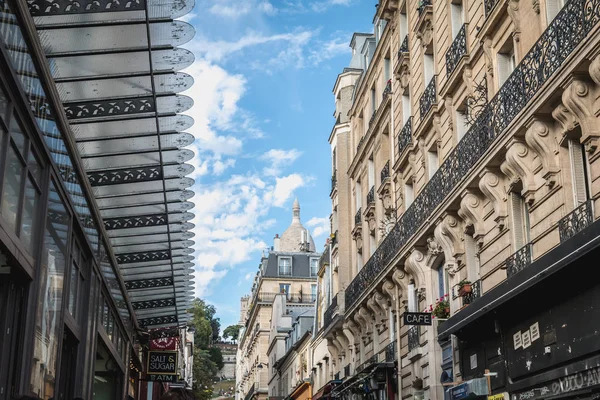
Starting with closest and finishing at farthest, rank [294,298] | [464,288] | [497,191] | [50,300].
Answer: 1. [50,300]
2. [497,191]
3. [464,288]
4. [294,298]

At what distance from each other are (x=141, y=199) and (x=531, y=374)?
832cm

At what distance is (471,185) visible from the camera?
1688 centimetres

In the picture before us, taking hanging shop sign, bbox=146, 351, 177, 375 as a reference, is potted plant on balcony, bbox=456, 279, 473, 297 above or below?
above

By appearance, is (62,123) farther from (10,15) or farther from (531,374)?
(531,374)

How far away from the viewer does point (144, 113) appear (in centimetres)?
1266

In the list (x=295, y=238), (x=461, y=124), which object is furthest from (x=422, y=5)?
(x=295, y=238)

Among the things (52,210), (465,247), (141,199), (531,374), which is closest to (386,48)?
(465,247)

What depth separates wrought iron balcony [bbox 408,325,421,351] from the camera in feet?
71.6

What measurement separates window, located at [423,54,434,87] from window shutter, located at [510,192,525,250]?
7.10 m

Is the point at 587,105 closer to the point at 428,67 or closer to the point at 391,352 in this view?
the point at 428,67

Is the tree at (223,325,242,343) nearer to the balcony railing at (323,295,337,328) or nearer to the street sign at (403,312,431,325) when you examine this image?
the balcony railing at (323,295,337,328)

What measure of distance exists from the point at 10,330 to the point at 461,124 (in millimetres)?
12089

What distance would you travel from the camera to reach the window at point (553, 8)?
13.8 m

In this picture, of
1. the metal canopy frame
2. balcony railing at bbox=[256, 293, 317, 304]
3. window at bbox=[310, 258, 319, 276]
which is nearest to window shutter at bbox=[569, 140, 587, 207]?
the metal canopy frame
